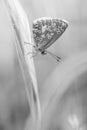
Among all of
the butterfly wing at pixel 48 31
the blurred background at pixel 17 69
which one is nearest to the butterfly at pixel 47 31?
the butterfly wing at pixel 48 31

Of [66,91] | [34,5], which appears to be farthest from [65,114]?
[34,5]

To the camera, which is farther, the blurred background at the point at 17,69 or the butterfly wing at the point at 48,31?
the blurred background at the point at 17,69

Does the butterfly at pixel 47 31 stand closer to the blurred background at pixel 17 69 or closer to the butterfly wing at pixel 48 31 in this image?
the butterfly wing at pixel 48 31

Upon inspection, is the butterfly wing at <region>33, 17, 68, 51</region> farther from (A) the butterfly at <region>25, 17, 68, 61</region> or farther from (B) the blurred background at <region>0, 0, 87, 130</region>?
(B) the blurred background at <region>0, 0, 87, 130</region>

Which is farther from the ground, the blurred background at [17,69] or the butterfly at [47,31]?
the butterfly at [47,31]

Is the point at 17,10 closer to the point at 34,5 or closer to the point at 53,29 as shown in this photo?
the point at 53,29

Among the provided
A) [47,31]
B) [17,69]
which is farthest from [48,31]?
[17,69]

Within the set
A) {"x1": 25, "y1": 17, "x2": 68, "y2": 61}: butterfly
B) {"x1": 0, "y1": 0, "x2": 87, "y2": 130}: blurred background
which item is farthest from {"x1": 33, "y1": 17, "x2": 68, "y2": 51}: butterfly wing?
{"x1": 0, "y1": 0, "x2": 87, "y2": 130}: blurred background

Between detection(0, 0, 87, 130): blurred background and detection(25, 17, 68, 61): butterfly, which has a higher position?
detection(25, 17, 68, 61): butterfly

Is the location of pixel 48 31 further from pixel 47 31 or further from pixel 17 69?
pixel 17 69
